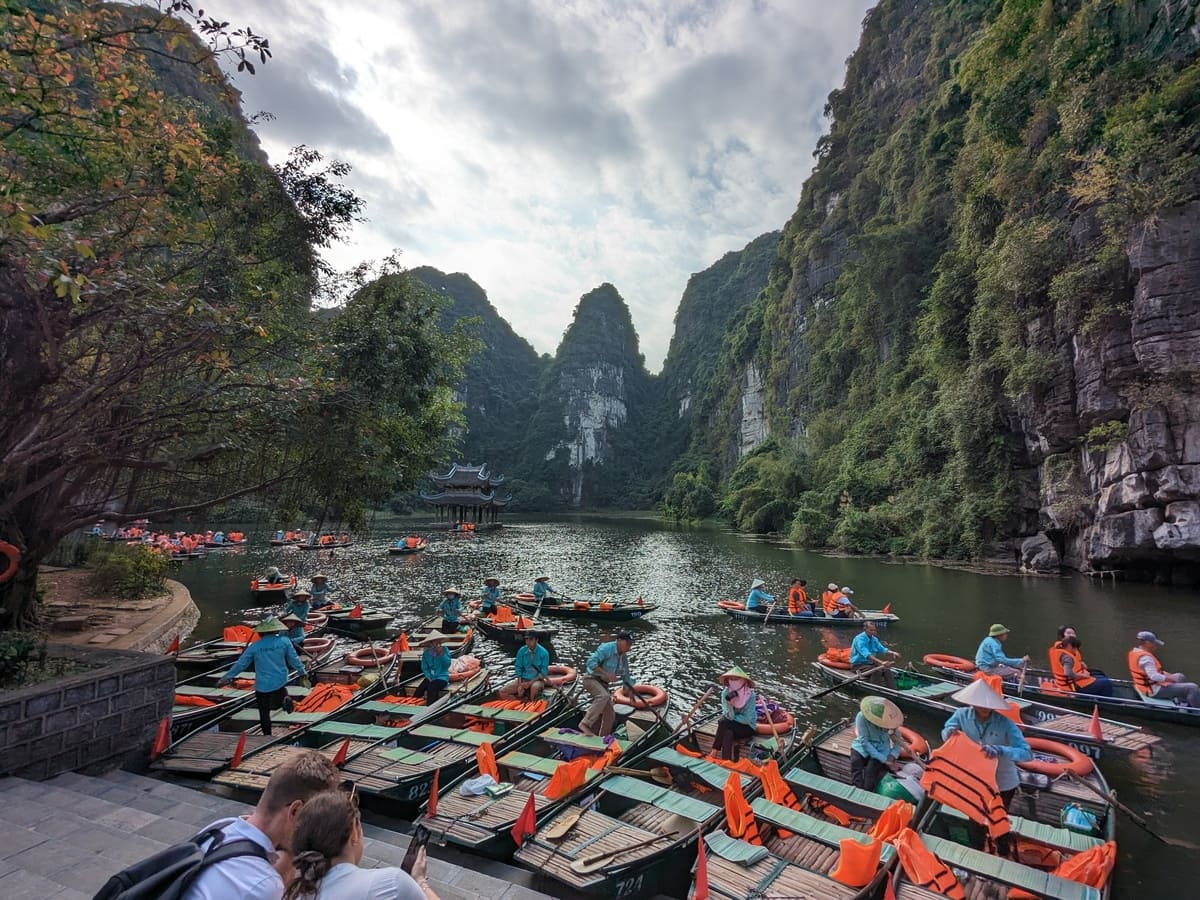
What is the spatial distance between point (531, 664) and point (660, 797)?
4416 mm

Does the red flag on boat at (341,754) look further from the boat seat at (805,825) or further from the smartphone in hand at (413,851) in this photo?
the boat seat at (805,825)

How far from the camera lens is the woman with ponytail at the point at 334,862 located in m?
1.91

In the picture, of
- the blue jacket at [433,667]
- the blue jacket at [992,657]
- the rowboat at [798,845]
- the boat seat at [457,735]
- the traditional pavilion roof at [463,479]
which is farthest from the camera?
the traditional pavilion roof at [463,479]

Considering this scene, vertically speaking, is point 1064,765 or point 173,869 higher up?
point 173,869

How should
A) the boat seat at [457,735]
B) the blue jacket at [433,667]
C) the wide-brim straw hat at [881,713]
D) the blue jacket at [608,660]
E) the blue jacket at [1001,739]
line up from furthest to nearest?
1. the blue jacket at [433,667]
2. the blue jacket at [608,660]
3. the boat seat at [457,735]
4. the wide-brim straw hat at [881,713]
5. the blue jacket at [1001,739]

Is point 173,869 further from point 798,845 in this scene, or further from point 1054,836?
point 1054,836

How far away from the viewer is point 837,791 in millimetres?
5781

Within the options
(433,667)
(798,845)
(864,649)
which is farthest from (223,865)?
(864,649)

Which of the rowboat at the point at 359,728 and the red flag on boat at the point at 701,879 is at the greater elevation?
the red flag on boat at the point at 701,879

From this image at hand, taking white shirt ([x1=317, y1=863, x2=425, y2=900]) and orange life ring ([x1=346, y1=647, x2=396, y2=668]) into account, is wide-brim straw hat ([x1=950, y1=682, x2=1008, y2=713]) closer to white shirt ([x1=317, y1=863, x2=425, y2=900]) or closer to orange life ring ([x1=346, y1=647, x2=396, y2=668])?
white shirt ([x1=317, y1=863, x2=425, y2=900])

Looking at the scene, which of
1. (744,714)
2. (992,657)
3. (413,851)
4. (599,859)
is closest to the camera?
(413,851)

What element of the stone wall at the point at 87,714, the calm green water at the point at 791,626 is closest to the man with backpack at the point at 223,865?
the stone wall at the point at 87,714

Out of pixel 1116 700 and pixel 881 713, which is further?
pixel 1116 700

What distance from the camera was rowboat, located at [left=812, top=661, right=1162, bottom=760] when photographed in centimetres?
765
